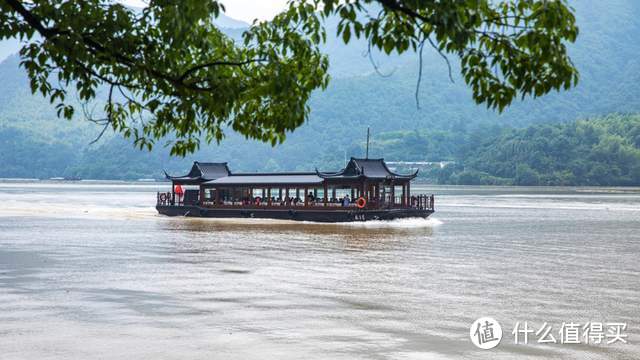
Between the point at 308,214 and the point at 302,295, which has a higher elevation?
the point at 308,214

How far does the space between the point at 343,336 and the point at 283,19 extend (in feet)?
21.8

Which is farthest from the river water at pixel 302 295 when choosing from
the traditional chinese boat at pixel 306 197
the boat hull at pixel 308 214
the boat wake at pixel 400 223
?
the traditional chinese boat at pixel 306 197

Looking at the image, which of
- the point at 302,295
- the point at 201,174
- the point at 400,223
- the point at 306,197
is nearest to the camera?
the point at 302,295

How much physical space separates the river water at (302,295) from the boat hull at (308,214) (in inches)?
502

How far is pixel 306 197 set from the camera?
5691 centimetres

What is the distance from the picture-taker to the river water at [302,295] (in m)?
14.1

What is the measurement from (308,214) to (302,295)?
35.5 m

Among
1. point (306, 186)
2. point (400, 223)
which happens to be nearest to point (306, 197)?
point (306, 186)

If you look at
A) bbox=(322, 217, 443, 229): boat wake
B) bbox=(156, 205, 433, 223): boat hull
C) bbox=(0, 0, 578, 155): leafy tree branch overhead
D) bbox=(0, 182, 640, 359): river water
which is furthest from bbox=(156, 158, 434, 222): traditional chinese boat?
bbox=(0, 0, 578, 155): leafy tree branch overhead

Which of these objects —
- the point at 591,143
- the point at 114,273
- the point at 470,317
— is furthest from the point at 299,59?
the point at 591,143

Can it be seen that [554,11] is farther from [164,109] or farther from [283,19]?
[164,109]

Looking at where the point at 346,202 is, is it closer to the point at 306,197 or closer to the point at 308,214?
the point at 308,214

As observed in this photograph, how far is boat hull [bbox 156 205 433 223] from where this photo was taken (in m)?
54.5

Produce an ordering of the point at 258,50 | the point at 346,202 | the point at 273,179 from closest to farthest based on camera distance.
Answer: the point at 258,50 < the point at 346,202 < the point at 273,179
